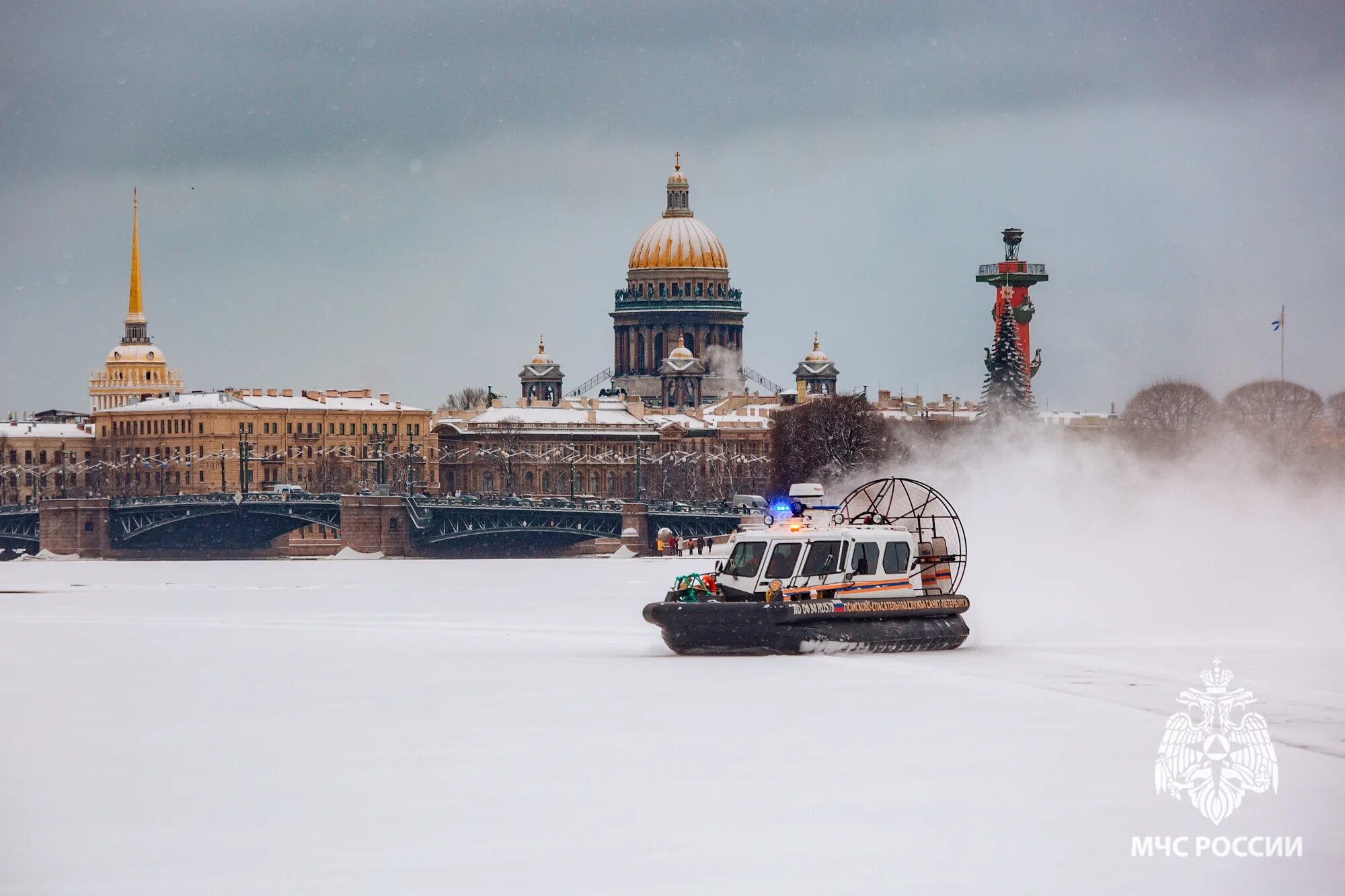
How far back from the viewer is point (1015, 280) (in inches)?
5448

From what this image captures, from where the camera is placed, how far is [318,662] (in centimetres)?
3428

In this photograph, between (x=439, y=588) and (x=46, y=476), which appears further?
(x=46, y=476)

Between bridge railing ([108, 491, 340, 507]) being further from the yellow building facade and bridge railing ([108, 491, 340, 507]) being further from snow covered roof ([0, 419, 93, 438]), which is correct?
snow covered roof ([0, 419, 93, 438])

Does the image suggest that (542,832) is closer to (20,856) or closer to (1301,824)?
(20,856)

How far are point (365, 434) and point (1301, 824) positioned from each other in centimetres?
14980

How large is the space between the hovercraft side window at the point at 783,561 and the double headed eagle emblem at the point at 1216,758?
7.67 meters

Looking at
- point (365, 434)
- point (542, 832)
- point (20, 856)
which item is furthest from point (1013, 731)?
point (365, 434)

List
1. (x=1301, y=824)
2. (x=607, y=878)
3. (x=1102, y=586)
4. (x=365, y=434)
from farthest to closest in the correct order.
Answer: (x=365, y=434) → (x=1102, y=586) → (x=1301, y=824) → (x=607, y=878)

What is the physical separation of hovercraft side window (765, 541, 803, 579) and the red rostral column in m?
100

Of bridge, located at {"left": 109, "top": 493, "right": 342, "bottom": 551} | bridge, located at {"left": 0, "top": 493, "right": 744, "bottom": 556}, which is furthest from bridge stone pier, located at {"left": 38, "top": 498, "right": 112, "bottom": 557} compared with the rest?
bridge, located at {"left": 109, "top": 493, "right": 342, "bottom": 551}

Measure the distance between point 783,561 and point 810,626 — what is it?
3.56ft

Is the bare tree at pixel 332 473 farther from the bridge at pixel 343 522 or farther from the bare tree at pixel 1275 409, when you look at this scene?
the bare tree at pixel 1275 409

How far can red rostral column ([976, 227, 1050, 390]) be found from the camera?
135 metres

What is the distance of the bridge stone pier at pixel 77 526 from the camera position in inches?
4181
